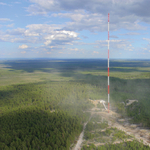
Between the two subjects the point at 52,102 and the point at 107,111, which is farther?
the point at 52,102

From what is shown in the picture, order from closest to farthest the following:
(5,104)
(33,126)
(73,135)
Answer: (73,135), (33,126), (5,104)

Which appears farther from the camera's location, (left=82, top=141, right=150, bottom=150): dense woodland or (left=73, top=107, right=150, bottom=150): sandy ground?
(left=73, top=107, right=150, bottom=150): sandy ground

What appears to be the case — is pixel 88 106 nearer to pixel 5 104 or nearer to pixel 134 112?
pixel 134 112

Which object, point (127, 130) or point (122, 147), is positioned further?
point (127, 130)

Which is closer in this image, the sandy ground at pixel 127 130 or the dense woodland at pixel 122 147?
the dense woodland at pixel 122 147

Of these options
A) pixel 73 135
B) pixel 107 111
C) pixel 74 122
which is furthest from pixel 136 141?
pixel 107 111

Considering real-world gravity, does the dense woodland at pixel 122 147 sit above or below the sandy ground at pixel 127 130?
above

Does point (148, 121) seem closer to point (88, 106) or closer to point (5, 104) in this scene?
point (88, 106)

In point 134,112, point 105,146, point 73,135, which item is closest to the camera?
point 105,146

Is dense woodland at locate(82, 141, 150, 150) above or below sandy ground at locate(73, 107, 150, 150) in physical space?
above
